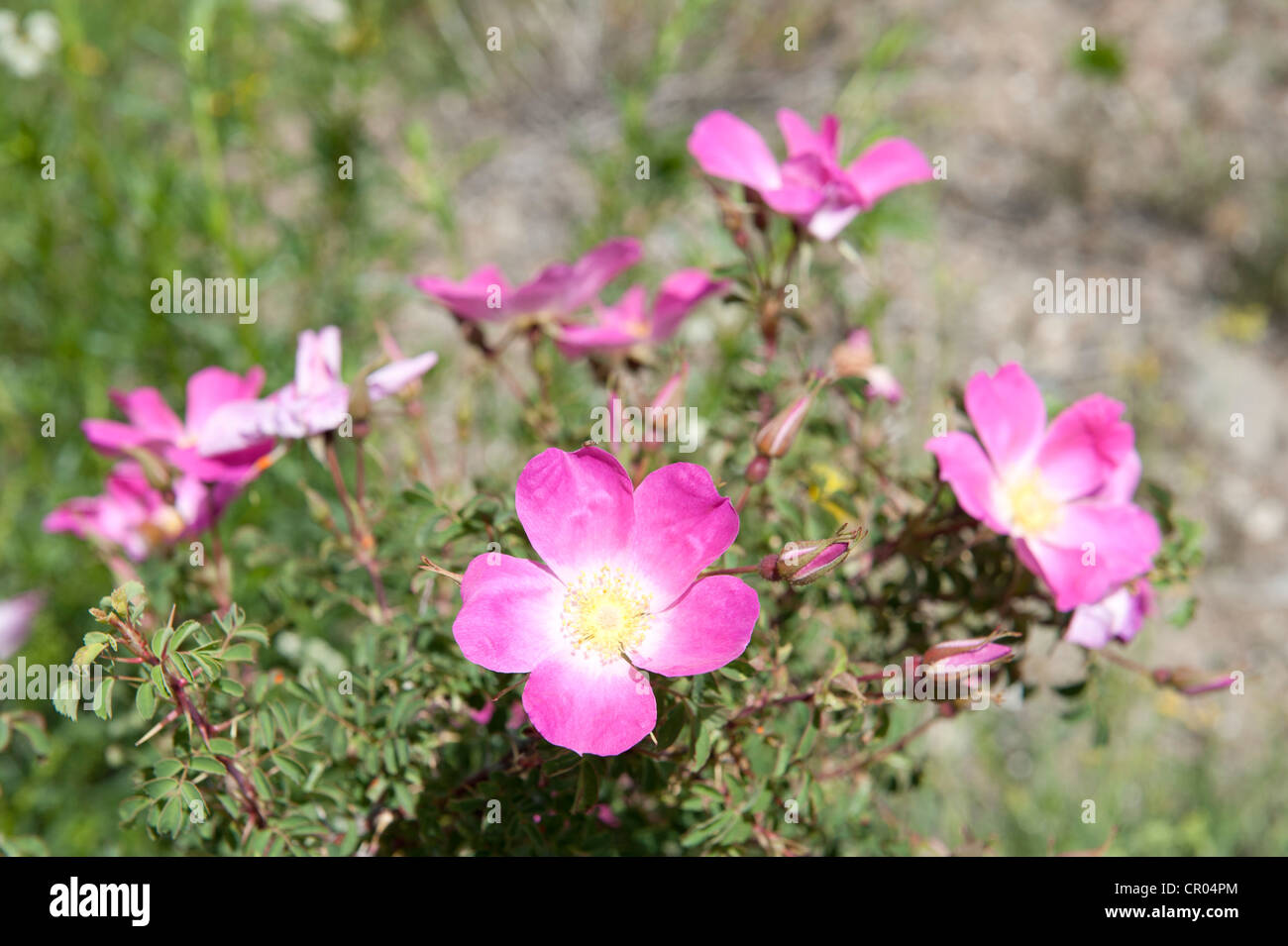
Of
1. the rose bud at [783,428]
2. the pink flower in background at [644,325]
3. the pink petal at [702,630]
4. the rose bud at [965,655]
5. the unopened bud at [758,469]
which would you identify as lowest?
the rose bud at [965,655]

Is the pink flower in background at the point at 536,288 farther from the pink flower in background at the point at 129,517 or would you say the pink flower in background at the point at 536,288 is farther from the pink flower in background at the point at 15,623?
the pink flower in background at the point at 15,623

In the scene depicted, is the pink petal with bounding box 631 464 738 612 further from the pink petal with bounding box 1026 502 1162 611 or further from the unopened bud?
the pink petal with bounding box 1026 502 1162 611

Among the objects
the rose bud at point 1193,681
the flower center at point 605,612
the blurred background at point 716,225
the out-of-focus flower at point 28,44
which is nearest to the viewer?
the flower center at point 605,612

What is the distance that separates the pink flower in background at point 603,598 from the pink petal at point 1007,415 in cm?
37

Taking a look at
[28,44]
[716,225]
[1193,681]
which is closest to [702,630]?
[1193,681]

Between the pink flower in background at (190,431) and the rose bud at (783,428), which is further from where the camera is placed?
the pink flower in background at (190,431)

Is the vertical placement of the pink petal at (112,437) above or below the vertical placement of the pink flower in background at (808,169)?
below

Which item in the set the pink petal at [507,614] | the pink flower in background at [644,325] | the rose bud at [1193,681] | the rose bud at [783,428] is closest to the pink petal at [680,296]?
the pink flower in background at [644,325]

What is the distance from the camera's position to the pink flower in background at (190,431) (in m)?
1.29

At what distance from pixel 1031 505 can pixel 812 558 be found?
0.41 metres

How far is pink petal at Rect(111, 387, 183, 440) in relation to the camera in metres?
1.45

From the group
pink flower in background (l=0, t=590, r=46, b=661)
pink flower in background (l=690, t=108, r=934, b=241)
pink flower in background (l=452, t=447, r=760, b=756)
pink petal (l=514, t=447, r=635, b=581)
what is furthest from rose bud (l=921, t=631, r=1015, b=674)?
pink flower in background (l=0, t=590, r=46, b=661)

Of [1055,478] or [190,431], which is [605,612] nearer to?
[1055,478]
